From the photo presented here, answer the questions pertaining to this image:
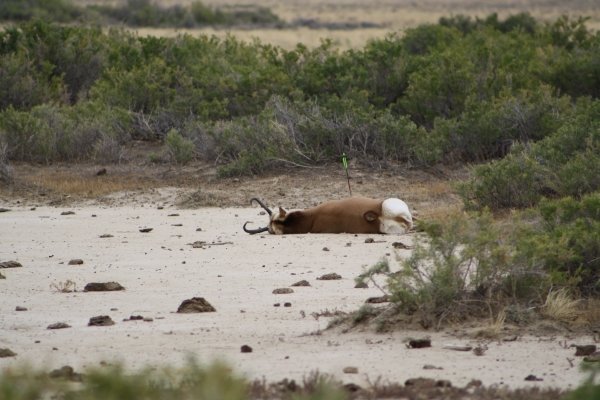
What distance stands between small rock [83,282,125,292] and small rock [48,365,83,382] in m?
3.15

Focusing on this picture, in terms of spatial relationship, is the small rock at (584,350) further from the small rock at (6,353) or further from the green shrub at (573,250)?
the small rock at (6,353)

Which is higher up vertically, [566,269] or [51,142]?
[566,269]

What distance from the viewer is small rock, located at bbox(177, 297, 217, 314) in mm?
8398

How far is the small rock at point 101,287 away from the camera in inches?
372

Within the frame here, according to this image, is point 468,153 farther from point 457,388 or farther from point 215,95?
point 457,388

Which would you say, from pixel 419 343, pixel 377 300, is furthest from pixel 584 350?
pixel 377 300

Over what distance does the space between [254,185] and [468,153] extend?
131 inches

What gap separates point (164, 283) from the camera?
32.2 ft

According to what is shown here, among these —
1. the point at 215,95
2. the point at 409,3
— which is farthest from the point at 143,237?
the point at 409,3

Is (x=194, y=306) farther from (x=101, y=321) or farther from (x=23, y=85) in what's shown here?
(x=23, y=85)

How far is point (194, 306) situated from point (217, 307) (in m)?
0.24

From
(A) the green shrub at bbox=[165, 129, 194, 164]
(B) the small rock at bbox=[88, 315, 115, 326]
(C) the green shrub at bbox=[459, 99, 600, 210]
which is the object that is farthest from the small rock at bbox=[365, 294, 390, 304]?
(A) the green shrub at bbox=[165, 129, 194, 164]

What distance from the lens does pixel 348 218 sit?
12.5 metres

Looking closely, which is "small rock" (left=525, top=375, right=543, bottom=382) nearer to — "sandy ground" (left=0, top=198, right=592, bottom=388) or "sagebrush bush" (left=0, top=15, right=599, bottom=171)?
"sandy ground" (left=0, top=198, right=592, bottom=388)
